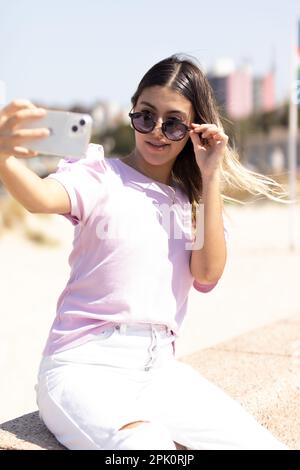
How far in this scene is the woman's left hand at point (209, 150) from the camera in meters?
2.72

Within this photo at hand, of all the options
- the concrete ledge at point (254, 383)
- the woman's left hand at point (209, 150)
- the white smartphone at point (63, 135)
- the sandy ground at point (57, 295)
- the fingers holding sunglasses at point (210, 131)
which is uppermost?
the white smartphone at point (63, 135)

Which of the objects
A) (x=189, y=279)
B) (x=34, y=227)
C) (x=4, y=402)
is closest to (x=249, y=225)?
(x=34, y=227)

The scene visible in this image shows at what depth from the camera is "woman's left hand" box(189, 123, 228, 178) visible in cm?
272

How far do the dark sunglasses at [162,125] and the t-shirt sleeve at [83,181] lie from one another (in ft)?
0.58

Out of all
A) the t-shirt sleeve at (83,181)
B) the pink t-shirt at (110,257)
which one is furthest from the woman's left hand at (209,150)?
the t-shirt sleeve at (83,181)

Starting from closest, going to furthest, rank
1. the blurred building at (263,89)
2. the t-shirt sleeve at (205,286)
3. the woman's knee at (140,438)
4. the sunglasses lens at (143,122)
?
the woman's knee at (140,438)
the sunglasses lens at (143,122)
the t-shirt sleeve at (205,286)
the blurred building at (263,89)

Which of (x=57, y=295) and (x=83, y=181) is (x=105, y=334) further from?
(x=57, y=295)

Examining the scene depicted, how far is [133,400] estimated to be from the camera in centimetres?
247

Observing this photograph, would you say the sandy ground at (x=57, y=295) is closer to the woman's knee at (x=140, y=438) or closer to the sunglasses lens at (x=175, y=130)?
the sunglasses lens at (x=175, y=130)

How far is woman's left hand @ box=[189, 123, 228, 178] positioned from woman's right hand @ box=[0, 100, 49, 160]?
85 centimetres

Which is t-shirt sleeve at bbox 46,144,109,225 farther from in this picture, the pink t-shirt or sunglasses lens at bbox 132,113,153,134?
sunglasses lens at bbox 132,113,153,134

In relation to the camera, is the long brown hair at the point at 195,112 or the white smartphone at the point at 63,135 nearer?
the white smartphone at the point at 63,135

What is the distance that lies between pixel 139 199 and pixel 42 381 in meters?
0.65

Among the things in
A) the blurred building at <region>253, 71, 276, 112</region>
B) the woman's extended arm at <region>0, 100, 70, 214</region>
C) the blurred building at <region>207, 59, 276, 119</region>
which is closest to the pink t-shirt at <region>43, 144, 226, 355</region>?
the woman's extended arm at <region>0, 100, 70, 214</region>
